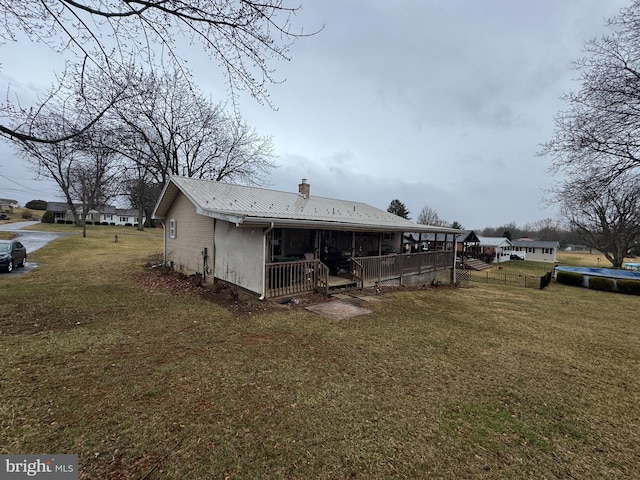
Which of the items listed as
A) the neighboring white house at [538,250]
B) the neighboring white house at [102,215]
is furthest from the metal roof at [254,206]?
the neighboring white house at [102,215]

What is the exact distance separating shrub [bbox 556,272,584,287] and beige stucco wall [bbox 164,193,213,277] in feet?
75.1

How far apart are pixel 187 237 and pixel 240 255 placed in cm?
422

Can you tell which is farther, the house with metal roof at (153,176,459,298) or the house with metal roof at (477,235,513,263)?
the house with metal roof at (477,235,513,263)

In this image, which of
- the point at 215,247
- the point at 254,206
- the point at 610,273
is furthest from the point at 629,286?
the point at 215,247

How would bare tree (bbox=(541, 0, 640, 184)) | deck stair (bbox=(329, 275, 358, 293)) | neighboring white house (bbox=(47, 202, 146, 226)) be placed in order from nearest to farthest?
bare tree (bbox=(541, 0, 640, 184)), deck stair (bbox=(329, 275, 358, 293)), neighboring white house (bbox=(47, 202, 146, 226))

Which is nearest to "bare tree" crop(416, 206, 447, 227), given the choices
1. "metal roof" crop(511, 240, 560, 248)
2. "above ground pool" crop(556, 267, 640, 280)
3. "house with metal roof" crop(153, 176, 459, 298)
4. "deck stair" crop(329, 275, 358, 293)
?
"metal roof" crop(511, 240, 560, 248)

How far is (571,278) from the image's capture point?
724 inches

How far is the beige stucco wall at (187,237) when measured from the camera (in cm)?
1062

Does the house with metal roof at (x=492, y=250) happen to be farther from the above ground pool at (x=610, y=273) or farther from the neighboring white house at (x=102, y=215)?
the neighboring white house at (x=102, y=215)

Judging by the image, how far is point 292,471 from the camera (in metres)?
2.46

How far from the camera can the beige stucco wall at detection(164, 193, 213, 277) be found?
10617 millimetres

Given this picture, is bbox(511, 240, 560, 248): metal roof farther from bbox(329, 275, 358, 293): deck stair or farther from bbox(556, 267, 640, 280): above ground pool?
bbox(329, 275, 358, 293): deck stair

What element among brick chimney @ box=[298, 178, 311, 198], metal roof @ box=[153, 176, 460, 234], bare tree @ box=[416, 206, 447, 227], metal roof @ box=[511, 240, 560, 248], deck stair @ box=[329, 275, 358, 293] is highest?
bare tree @ box=[416, 206, 447, 227]

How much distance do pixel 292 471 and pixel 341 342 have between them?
3.24 metres
